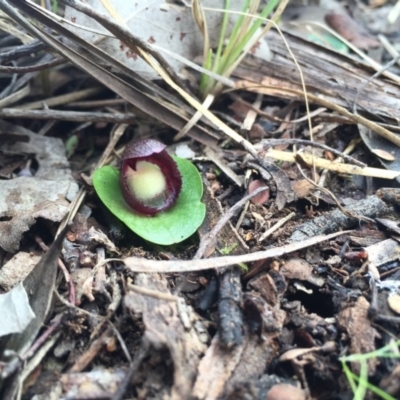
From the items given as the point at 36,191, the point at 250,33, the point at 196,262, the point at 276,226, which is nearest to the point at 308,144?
the point at 276,226

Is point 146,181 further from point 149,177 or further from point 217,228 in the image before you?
point 217,228

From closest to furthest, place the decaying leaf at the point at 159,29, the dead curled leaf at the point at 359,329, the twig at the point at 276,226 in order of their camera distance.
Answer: the dead curled leaf at the point at 359,329
the twig at the point at 276,226
the decaying leaf at the point at 159,29

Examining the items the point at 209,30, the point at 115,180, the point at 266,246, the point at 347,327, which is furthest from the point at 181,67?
the point at 347,327

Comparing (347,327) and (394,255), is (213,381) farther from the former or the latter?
(394,255)

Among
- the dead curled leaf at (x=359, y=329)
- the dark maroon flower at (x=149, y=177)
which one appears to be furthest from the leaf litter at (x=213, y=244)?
the dark maroon flower at (x=149, y=177)

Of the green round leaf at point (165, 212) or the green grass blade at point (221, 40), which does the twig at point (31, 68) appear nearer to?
the green round leaf at point (165, 212)

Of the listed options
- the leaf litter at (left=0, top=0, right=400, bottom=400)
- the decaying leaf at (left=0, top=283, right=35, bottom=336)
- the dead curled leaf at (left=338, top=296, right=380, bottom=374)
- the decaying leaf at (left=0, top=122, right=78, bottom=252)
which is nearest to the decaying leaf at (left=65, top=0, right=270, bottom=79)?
the leaf litter at (left=0, top=0, right=400, bottom=400)

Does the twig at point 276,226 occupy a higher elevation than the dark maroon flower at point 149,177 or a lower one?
higher
